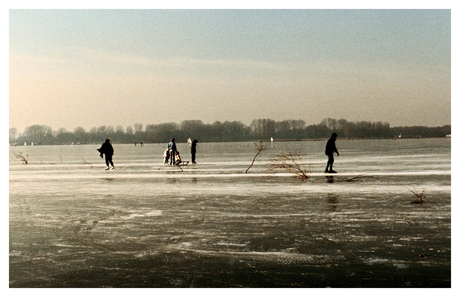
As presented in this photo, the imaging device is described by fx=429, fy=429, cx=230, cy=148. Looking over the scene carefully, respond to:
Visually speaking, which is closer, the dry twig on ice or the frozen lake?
the frozen lake

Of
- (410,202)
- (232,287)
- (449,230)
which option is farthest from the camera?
(410,202)

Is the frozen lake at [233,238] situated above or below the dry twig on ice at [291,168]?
below

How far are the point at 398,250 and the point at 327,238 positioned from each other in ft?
4.09

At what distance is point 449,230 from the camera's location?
8.00 m

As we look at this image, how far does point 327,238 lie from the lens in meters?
7.50

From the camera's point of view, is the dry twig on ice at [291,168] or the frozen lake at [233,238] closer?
the frozen lake at [233,238]

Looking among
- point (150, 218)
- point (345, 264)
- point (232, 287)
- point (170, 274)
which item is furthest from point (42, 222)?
point (345, 264)

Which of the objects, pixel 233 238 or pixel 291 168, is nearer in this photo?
pixel 233 238

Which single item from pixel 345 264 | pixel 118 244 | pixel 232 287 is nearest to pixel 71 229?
pixel 118 244

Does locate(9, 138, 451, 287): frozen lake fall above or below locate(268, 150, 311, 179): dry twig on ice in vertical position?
below
